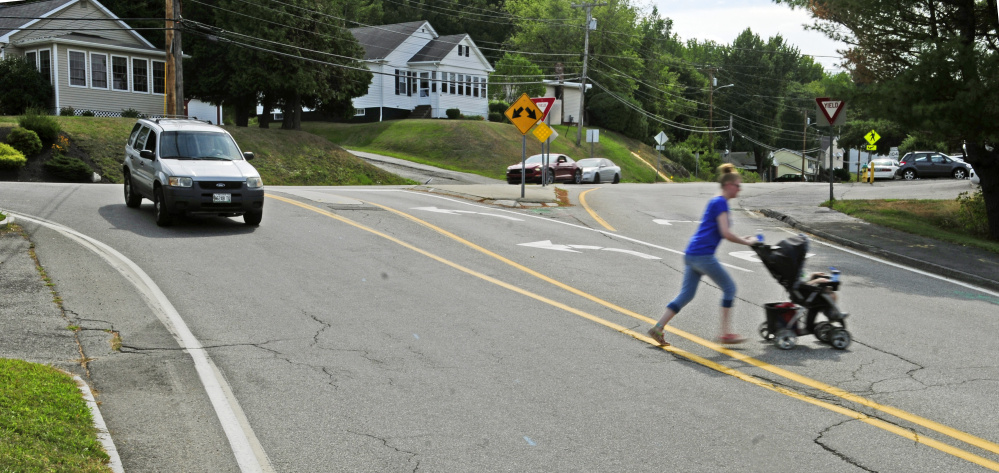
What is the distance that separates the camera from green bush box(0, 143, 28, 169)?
2775 centimetres

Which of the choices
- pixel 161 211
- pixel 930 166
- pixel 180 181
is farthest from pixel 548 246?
pixel 930 166

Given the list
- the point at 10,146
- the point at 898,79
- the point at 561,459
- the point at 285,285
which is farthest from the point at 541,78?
the point at 561,459

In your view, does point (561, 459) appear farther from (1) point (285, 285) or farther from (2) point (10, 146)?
(2) point (10, 146)

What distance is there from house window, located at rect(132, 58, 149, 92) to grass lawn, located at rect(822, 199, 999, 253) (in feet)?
109

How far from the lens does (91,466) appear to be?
495 cm

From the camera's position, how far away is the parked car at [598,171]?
1564 inches

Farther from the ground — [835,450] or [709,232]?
[709,232]

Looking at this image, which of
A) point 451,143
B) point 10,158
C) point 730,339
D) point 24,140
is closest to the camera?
point 730,339

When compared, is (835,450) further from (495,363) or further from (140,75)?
(140,75)

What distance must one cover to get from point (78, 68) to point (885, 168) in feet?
139

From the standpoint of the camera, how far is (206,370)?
721 centimetres

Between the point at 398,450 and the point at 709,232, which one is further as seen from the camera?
the point at 709,232

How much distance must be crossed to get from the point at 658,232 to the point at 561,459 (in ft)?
40.9

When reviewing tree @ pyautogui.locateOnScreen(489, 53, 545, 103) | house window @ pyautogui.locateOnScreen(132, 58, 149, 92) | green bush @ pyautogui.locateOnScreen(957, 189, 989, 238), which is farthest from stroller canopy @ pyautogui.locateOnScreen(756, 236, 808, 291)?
tree @ pyautogui.locateOnScreen(489, 53, 545, 103)
